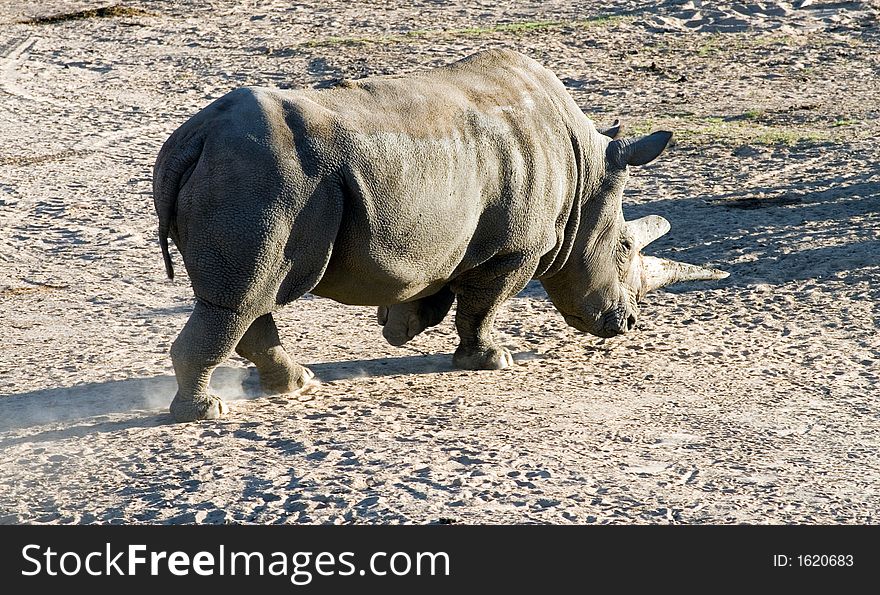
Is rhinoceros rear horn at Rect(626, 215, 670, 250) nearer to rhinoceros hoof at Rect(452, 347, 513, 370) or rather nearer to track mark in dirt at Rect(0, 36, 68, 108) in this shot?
rhinoceros hoof at Rect(452, 347, 513, 370)

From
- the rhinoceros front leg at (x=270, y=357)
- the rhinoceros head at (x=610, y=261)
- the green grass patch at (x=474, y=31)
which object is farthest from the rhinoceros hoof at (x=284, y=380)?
the green grass patch at (x=474, y=31)

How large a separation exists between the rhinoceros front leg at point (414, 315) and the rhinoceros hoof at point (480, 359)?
23 cm

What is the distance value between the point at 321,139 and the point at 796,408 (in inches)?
104

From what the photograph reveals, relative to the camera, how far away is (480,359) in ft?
24.1

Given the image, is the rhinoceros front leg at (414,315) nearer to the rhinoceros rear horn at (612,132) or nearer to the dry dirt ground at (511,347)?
the dry dirt ground at (511,347)

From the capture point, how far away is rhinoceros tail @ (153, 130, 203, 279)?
573cm

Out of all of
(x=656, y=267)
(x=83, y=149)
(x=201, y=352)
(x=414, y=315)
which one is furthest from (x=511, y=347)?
(x=83, y=149)

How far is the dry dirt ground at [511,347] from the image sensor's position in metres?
5.52

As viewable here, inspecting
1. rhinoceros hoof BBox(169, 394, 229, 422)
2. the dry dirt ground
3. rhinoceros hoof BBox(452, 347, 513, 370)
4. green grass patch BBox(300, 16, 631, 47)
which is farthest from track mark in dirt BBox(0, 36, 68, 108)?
rhinoceros hoof BBox(169, 394, 229, 422)

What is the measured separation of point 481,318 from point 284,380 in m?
1.12

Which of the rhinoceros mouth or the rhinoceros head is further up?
the rhinoceros head

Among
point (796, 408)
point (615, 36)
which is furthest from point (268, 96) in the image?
point (615, 36)

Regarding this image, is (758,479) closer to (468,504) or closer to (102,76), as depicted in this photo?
(468,504)

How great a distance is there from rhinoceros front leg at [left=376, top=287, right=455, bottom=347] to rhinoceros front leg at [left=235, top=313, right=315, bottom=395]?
630 mm
